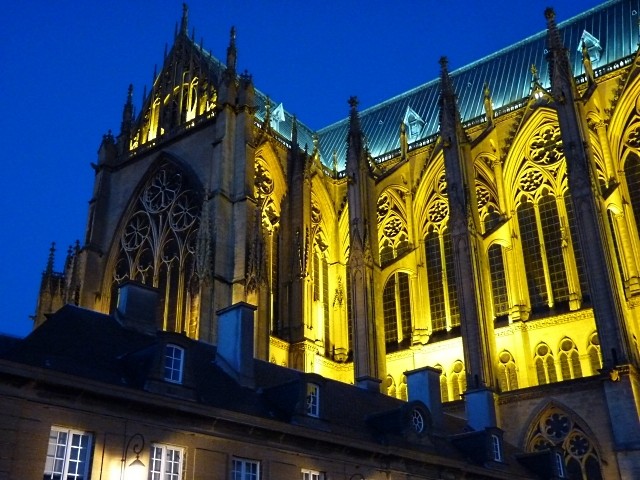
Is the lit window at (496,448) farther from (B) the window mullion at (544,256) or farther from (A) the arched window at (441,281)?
(A) the arched window at (441,281)

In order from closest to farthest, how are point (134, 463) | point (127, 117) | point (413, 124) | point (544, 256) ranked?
point (134, 463) < point (544, 256) < point (127, 117) < point (413, 124)

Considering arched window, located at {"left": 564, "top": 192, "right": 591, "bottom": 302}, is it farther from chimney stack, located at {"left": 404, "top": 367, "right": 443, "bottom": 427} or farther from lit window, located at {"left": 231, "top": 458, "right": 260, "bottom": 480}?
lit window, located at {"left": 231, "top": 458, "right": 260, "bottom": 480}

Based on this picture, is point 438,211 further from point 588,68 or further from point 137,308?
point 137,308

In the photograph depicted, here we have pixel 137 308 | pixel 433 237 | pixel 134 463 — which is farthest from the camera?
pixel 433 237

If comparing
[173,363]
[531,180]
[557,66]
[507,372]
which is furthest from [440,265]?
[173,363]

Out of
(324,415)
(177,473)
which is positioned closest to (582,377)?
(324,415)

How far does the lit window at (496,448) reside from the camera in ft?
71.5

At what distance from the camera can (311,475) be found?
16.2 metres

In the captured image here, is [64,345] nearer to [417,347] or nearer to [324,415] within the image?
[324,415]

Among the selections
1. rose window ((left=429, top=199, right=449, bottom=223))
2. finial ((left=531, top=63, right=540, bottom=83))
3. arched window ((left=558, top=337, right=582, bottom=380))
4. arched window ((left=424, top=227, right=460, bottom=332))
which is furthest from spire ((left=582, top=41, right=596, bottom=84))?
arched window ((left=558, top=337, right=582, bottom=380))

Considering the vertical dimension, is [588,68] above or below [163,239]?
above

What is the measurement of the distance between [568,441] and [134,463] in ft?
57.0

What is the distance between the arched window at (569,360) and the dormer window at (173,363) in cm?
1752

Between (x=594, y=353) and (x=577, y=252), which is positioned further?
(x=577, y=252)
